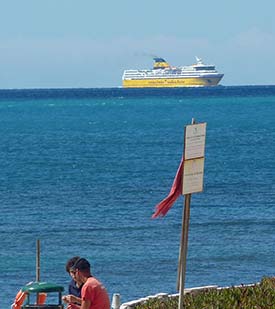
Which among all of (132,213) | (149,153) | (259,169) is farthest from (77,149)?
(132,213)

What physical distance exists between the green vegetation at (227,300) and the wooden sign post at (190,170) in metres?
1.08

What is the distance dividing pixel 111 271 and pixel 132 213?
1000cm

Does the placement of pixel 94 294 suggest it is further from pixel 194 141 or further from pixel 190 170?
pixel 194 141

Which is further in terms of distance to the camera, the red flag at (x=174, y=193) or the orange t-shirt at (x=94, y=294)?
the red flag at (x=174, y=193)

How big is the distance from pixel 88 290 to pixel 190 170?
1.73 meters

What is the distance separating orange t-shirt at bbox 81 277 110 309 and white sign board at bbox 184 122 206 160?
1.67m

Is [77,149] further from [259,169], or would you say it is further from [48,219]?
[48,219]

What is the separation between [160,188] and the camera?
146 ft

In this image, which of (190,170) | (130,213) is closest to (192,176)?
(190,170)

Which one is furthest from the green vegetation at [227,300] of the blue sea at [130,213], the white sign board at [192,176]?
the blue sea at [130,213]

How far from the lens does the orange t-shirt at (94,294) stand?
12.3m

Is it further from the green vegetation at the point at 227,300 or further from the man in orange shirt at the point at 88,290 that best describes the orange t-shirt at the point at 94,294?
the green vegetation at the point at 227,300

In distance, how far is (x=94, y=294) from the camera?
12.4 meters

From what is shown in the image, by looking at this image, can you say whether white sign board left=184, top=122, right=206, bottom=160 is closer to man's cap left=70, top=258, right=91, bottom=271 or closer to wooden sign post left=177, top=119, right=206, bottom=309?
wooden sign post left=177, top=119, right=206, bottom=309
